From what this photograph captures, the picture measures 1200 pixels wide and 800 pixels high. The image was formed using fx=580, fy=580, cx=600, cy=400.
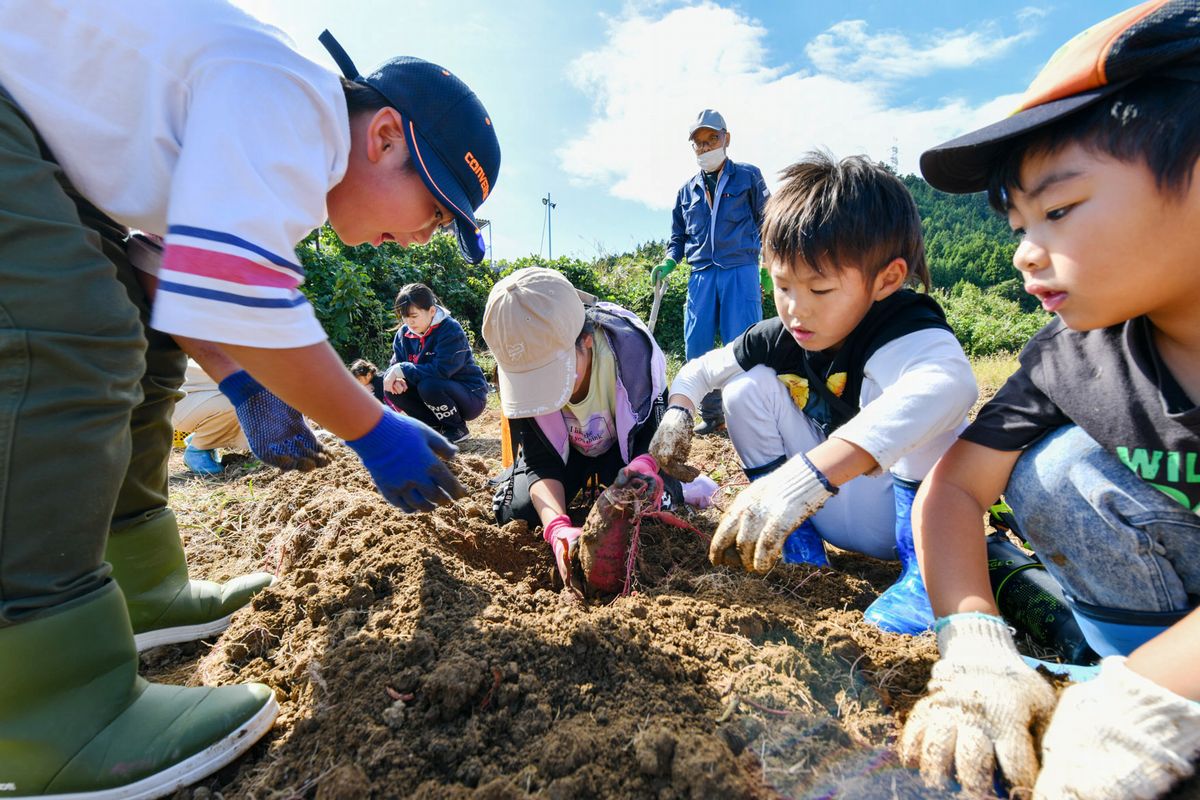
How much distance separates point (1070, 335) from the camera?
4.05 ft

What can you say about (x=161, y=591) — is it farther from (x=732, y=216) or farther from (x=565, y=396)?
(x=732, y=216)

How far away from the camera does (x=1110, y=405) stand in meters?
1.09

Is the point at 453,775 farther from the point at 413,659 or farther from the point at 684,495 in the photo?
the point at 684,495

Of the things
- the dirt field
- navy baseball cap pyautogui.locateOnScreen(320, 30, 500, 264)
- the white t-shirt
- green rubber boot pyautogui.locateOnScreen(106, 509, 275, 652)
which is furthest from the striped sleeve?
green rubber boot pyautogui.locateOnScreen(106, 509, 275, 652)

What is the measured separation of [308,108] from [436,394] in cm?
373

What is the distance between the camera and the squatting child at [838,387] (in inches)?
52.8

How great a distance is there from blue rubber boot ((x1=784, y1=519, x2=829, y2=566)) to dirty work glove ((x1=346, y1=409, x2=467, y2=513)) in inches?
43.4

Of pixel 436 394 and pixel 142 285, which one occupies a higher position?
pixel 142 285

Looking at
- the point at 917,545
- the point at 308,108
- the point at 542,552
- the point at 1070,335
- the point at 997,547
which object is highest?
the point at 308,108

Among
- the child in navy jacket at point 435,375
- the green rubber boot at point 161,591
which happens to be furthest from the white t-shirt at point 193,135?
the child in navy jacket at point 435,375

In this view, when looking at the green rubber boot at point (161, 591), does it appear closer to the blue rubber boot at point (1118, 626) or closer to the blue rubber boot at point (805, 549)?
the blue rubber boot at point (805, 549)

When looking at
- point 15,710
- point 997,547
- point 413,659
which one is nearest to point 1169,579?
point 997,547

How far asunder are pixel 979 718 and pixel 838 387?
1.06 meters

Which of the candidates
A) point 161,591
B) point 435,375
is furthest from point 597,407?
point 435,375
